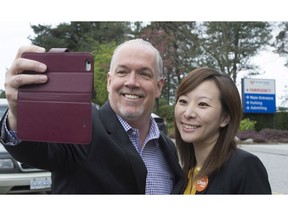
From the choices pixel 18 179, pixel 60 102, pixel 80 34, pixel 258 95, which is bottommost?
pixel 18 179

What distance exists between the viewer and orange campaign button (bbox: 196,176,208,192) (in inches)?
88.4

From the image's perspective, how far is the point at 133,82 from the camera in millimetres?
2418

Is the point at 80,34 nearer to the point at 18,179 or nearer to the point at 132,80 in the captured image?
the point at 18,179

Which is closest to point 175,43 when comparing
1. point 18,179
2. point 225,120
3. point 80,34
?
point 80,34

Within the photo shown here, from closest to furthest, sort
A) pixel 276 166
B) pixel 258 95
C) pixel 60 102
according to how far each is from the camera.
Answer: pixel 60 102 < pixel 276 166 < pixel 258 95

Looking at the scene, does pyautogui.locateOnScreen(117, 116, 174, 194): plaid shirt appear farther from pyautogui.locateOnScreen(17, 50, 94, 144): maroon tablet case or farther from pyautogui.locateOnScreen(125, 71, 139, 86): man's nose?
pyautogui.locateOnScreen(17, 50, 94, 144): maroon tablet case

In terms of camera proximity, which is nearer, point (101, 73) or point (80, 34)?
point (101, 73)

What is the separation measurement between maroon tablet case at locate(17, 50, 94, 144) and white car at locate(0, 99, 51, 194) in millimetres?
4334

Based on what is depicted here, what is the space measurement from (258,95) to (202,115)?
2242cm

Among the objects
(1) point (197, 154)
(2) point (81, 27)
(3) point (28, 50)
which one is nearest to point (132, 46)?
(1) point (197, 154)

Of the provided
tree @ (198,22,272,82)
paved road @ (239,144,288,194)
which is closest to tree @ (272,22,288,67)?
tree @ (198,22,272,82)

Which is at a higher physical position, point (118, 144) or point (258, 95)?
point (118, 144)

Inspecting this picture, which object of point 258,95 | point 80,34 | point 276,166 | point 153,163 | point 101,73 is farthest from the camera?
point 80,34

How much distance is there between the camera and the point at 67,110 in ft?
5.15
